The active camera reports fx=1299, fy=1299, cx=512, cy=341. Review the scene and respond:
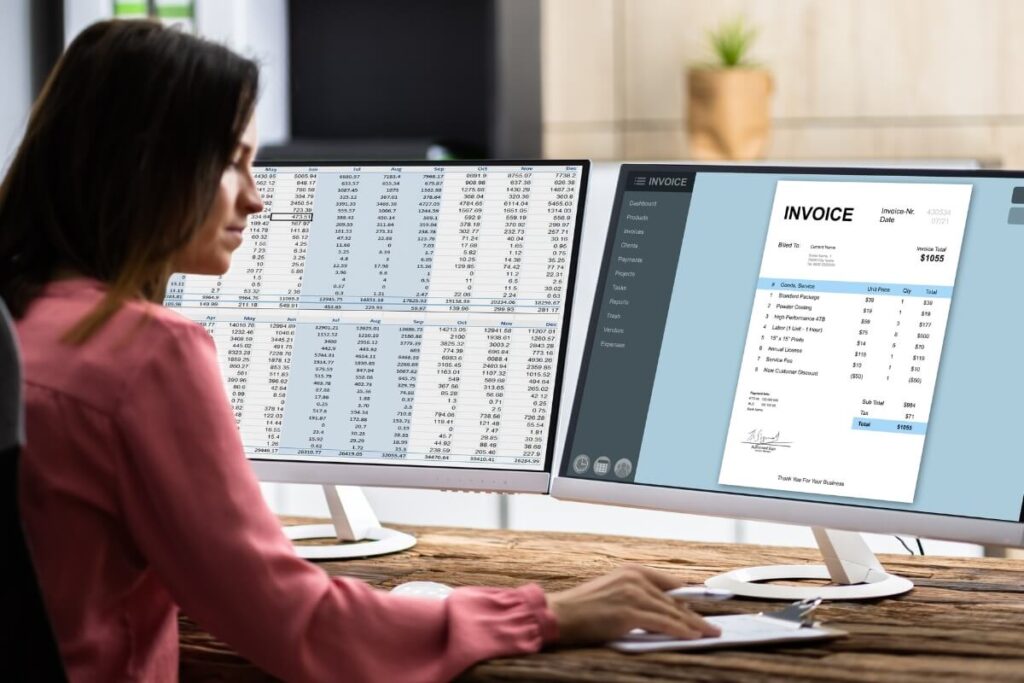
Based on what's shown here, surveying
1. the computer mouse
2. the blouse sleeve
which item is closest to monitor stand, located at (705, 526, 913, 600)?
the computer mouse

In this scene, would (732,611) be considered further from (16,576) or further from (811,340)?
(16,576)

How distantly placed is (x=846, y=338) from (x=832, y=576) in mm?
244

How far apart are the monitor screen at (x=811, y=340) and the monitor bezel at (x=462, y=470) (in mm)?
34

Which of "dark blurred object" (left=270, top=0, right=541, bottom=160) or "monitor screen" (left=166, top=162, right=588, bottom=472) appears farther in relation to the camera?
"dark blurred object" (left=270, top=0, right=541, bottom=160)

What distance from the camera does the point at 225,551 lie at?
949mm

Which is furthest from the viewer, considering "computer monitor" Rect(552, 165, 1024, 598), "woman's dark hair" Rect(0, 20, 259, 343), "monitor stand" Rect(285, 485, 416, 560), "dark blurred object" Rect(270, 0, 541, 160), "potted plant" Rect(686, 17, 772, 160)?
"potted plant" Rect(686, 17, 772, 160)

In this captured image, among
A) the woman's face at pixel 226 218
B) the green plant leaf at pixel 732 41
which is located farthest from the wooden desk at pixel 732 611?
the green plant leaf at pixel 732 41

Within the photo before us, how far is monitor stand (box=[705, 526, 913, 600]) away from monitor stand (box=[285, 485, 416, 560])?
0.40 m

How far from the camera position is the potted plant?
3.40 metres

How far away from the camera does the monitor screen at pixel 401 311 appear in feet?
4.57

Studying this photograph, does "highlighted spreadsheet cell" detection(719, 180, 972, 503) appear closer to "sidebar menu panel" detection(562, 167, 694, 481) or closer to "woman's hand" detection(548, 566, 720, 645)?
"sidebar menu panel" detection(562, 167, 694, 481)

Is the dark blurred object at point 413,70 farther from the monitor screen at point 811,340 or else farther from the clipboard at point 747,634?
the clipboard at point 747,634

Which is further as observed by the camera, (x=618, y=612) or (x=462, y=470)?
(x=462, y=470)

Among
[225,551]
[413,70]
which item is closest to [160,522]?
[225,551]
